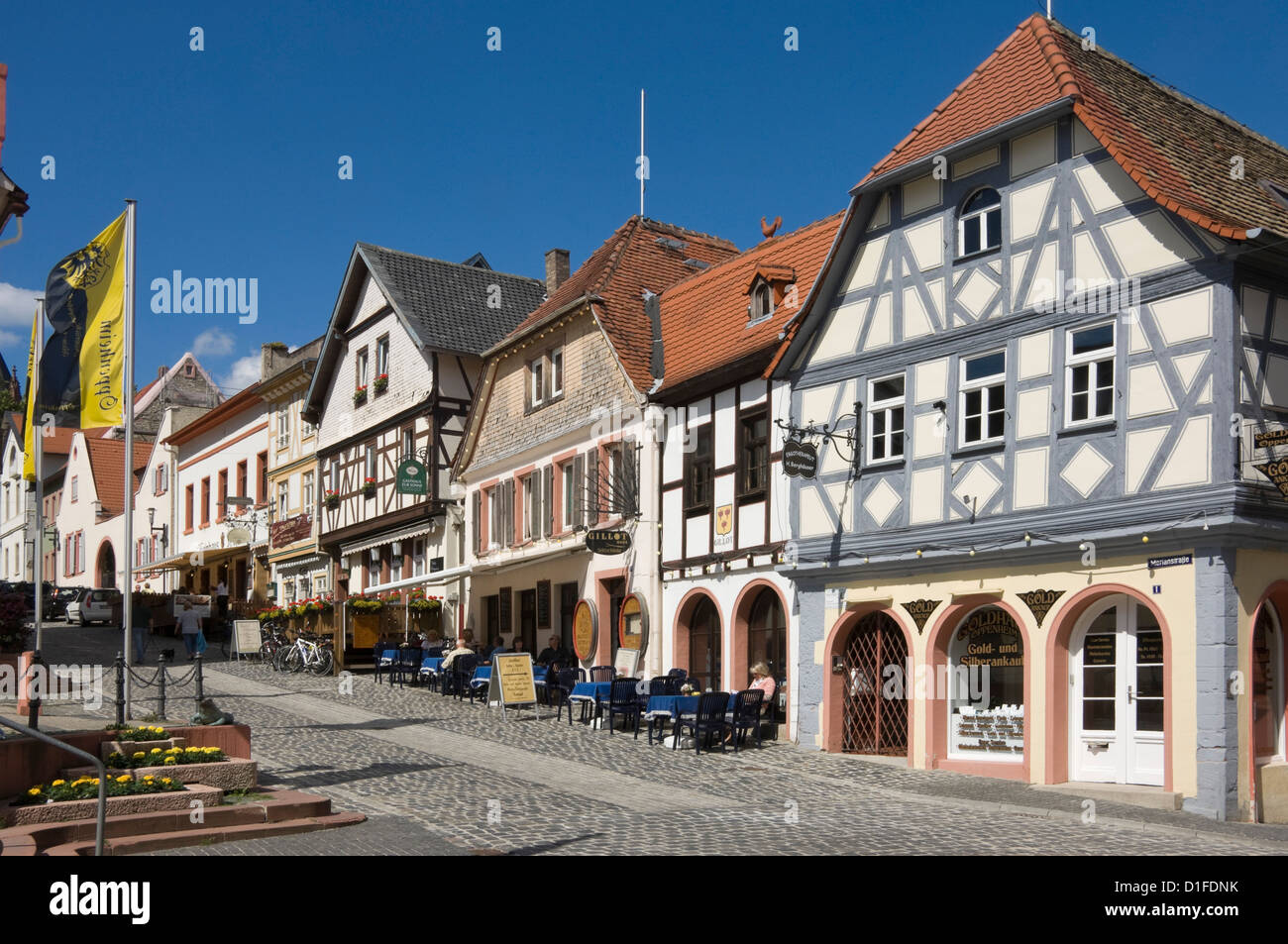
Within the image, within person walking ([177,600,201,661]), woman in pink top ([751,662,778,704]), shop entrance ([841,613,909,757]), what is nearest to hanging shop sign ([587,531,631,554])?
woman in pink top ([751,662,778,704])

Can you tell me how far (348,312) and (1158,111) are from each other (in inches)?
998

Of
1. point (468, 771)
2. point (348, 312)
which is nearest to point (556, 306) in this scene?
point (348, 312)

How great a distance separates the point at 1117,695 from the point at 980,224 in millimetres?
6264

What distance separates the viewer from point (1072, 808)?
50.5ft

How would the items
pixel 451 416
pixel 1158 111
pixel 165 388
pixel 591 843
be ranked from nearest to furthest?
pixel 591 843, pixel 1158 111, pixel 451 416, pixel 165 388

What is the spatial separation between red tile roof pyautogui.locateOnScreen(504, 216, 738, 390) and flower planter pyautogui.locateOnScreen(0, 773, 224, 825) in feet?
48.5

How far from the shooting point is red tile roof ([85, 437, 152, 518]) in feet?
214

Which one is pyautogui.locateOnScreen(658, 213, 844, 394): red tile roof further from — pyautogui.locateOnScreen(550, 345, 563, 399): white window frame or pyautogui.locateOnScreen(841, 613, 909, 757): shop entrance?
pyautogui.locateOnScreen(841, 613, 909, 757): shop entrance

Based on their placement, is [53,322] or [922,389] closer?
[53,322]

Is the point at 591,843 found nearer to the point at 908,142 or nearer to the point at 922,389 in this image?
the point at 922,389

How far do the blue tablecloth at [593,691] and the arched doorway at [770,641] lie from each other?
2274 mm

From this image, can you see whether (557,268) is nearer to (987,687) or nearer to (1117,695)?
(987,687)

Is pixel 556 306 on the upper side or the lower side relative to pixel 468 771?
upper

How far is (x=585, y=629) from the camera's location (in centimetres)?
2834
